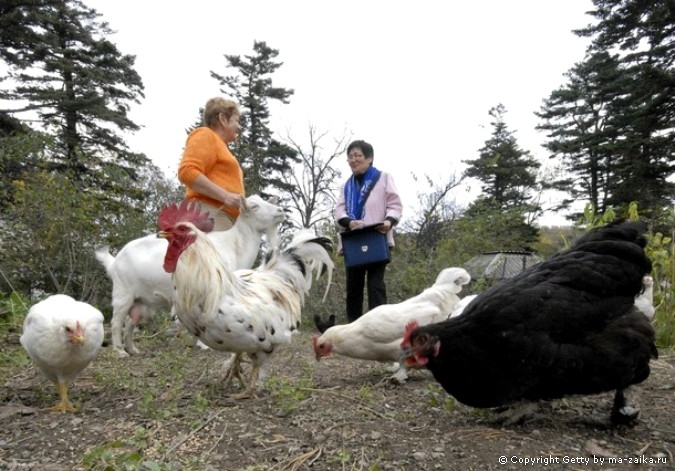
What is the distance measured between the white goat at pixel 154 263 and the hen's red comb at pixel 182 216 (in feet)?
1.88

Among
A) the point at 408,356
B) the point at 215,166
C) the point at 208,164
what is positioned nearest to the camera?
the point at 408,356

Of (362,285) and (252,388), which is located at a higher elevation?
(362,285)

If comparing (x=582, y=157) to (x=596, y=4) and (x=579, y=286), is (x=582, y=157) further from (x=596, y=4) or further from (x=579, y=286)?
(x=579, y=286)

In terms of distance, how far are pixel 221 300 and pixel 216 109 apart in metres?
2.16

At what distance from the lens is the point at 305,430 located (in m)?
2.91

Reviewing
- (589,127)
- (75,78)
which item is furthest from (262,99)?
(589,127)

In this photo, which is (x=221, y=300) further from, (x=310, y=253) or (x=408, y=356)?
(x=408, y=356)

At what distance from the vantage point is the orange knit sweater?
457 cm

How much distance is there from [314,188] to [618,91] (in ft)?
51.5

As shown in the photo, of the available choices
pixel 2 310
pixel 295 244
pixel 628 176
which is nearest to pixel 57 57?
pixel 2 310

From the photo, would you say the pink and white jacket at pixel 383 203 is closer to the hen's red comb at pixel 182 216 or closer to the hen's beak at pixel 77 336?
the hen's red comb at pixel 182 216

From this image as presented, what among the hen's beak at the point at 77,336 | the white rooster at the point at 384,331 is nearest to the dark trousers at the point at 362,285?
the white rooster at the point at 384,331

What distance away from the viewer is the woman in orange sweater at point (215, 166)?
456cm

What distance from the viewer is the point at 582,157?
26766mm
